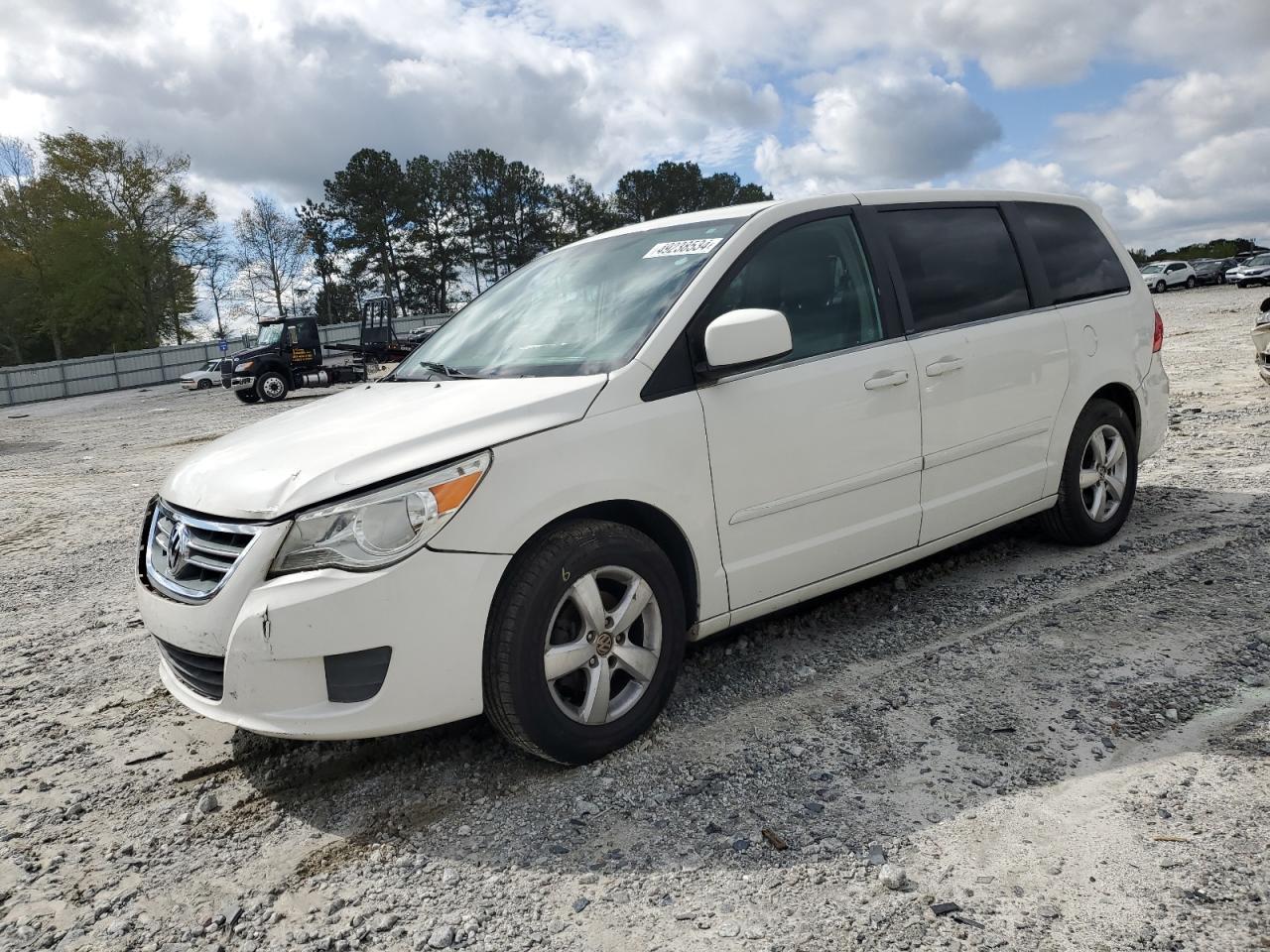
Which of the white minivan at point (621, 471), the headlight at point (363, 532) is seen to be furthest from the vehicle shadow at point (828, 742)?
the headlight at point (363, 532)

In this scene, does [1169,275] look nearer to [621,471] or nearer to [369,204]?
[369,204]

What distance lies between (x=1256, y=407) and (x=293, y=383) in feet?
73.4

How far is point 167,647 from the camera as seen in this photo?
120 inches

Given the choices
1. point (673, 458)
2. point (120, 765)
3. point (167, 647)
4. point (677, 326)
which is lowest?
point (120, 765)

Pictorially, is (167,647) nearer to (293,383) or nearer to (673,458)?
(673,458)

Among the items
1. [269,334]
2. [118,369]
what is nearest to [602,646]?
[269,334]

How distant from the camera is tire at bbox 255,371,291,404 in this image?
24484 mm

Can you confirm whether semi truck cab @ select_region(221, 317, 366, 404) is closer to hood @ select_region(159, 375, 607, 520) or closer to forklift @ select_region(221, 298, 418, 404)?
forklift @ select_region(221, 298, 418, 404)

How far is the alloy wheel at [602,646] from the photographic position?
2.93m

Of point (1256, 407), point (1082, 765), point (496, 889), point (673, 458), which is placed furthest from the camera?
point (1256, 407)

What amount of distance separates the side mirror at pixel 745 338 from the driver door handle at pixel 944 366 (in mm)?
992

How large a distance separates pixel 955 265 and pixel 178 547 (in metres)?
3.34

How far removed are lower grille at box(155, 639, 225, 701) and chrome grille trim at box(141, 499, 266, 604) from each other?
18 centimetres

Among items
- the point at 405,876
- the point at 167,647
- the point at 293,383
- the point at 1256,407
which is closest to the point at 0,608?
the point at 167,647
